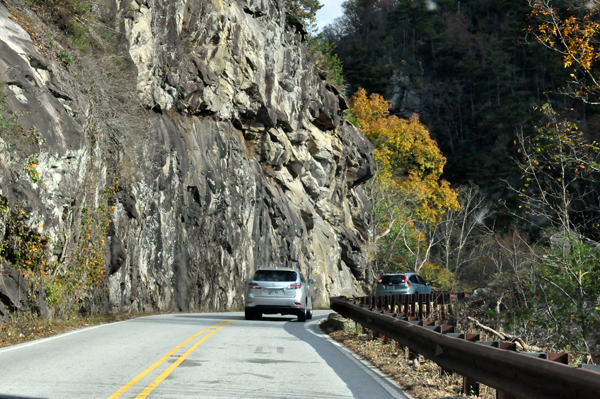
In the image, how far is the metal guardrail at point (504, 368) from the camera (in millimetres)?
4723

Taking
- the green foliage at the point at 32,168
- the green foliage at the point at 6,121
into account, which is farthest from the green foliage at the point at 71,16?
the green foliage at the point at 32,168

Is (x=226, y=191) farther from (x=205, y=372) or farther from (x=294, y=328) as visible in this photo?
(x=205, y=372)

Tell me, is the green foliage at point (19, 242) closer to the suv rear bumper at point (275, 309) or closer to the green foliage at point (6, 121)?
the green foliage at point (6, 121)

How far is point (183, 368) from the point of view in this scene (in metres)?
9.43

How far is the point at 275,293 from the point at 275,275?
666mm

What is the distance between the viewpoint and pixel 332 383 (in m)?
8.62

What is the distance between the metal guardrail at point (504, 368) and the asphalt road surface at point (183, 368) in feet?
2.53

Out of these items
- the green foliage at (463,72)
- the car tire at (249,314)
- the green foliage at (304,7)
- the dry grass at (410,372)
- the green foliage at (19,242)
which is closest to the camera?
the dry grass at (410,372)

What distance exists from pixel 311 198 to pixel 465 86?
39279 mm

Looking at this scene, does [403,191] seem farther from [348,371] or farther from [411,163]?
[348,371]

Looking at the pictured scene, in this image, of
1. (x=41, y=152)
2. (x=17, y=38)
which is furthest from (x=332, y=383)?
(x=17, y=38)

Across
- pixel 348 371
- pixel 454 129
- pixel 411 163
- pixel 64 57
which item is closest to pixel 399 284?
pixel 64 57

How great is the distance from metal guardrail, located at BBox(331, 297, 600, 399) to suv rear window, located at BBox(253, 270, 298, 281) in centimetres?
1036

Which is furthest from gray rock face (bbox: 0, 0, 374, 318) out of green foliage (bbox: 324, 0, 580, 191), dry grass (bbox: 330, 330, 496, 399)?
green foliage (bbox: 324, 0, 580, 191)
